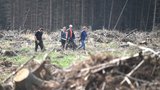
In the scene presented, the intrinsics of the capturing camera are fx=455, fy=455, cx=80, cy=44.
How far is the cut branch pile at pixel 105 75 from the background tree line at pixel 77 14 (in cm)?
2319

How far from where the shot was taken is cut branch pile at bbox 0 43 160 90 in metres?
9.63

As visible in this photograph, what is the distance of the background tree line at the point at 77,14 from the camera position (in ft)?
112

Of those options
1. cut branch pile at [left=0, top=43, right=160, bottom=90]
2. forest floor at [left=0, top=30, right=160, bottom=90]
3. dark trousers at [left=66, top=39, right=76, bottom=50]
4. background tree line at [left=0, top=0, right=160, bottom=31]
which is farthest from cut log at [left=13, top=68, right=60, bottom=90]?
background tree line at [left=0, top=0, right=160, bottom=31]

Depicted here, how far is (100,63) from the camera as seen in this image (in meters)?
10.1

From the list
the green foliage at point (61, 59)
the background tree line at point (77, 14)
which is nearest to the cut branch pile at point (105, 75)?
the green foliage at point (61, 59)

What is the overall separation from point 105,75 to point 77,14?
2587 cm

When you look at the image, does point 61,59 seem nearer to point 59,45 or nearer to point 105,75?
point 59,45

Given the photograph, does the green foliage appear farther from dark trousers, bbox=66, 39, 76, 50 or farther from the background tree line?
the background tree line

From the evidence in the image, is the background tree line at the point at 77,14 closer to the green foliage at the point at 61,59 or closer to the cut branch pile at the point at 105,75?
the green foliage at the point at 61,59

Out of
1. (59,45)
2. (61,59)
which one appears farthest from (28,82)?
Answer: (59,45)

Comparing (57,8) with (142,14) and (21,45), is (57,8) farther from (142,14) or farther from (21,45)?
(21,45)

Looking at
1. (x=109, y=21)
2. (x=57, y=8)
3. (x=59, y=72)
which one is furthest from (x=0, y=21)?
(x=59, y=72)

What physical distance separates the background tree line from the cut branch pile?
23188 millimetres

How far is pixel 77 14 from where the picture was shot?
3547cm
